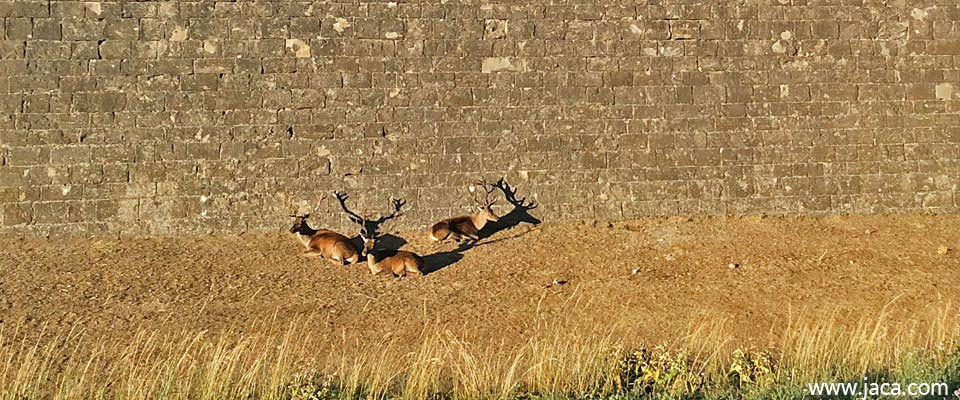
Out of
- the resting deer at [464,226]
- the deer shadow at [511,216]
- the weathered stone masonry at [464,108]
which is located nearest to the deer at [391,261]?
the resting deer at [464,226]

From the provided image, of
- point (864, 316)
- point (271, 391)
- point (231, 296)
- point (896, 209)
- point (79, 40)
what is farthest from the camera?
point (896, 209)

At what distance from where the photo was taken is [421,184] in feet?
33.4

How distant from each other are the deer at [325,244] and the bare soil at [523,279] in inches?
5.2

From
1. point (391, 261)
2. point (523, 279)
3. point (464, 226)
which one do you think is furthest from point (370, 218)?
point (523, 279)

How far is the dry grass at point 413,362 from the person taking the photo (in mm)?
5488

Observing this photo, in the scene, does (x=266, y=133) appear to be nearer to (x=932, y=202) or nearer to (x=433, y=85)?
(x=433, y=85)

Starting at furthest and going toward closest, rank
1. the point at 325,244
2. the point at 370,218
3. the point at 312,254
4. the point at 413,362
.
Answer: the point at 370,218 → the point at 312,254 → the point at 325,244 → the point at 413,362

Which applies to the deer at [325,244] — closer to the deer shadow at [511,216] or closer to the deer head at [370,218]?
the deer head at [370,218]

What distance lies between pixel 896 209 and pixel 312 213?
8081 mm

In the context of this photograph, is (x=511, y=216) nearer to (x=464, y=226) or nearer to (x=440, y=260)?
(x=464, y=226)

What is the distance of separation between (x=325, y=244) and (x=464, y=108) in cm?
263

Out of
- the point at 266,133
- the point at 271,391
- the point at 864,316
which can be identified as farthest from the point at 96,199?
the point at 864,316

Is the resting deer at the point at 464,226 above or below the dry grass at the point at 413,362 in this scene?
above

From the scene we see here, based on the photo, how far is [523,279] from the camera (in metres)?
8.76
